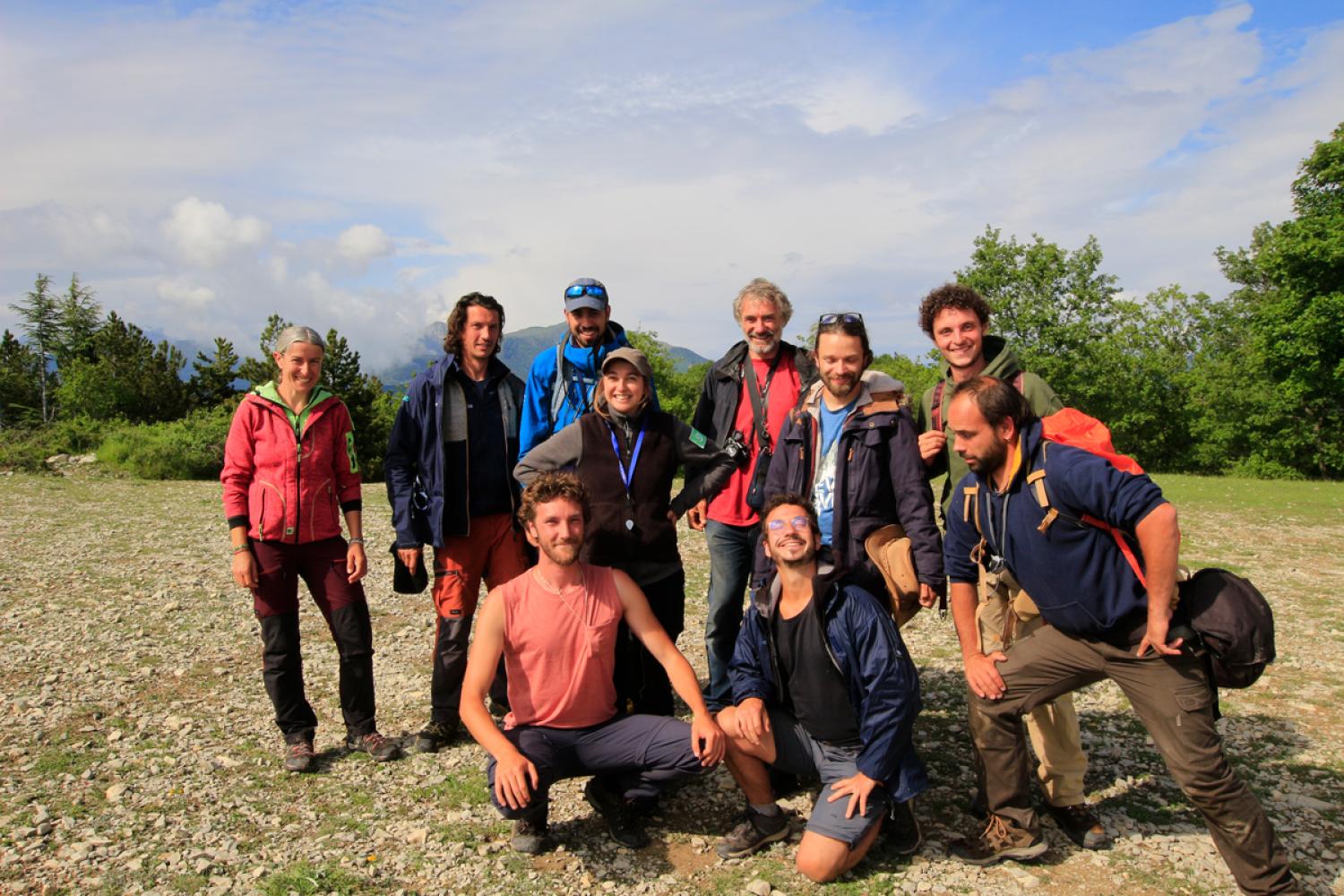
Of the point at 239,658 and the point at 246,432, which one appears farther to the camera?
the point at 239,658

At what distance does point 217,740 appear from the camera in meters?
6.46

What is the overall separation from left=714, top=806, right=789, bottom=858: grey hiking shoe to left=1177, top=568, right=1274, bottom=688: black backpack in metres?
2.42

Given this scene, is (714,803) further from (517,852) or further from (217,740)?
(217,740)

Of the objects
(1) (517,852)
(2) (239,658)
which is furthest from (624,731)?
(2) (239,658)

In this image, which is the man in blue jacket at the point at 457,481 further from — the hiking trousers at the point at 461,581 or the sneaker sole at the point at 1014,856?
the sneaker sole at the point at 1014,856

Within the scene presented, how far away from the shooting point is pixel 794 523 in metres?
4.65

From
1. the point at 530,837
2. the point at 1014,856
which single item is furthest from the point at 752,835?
the point at 1014,856

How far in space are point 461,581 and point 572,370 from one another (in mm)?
1769

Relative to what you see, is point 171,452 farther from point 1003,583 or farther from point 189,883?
point 1003,583

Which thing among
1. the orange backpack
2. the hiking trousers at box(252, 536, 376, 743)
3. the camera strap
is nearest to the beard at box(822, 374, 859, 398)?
the camera strap

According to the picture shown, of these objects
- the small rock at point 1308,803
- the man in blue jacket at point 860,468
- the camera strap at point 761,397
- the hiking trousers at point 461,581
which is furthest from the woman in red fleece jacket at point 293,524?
the small rock at point 1308,803

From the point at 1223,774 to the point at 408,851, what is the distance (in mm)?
4300

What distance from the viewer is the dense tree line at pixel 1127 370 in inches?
1463

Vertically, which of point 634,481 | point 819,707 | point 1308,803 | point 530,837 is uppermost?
point 634,481
